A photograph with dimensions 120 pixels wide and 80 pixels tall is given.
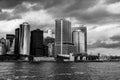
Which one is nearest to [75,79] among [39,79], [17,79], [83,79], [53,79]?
[83,79]

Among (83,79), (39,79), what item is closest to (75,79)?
(83,79)

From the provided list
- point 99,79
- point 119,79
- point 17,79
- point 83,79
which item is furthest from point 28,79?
point 119,79

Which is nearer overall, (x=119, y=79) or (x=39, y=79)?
(x=39, y=79)

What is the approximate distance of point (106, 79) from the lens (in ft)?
380

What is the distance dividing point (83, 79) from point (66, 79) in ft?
31.6

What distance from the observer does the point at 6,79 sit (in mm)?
106750

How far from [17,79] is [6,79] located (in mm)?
5406

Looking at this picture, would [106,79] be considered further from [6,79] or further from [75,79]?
[6,79]

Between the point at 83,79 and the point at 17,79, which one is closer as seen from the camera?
the point at 17,79

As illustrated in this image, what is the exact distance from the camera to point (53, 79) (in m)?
111

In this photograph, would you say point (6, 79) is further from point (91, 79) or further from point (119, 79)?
point (119, 79)

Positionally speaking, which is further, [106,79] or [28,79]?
[106,79]

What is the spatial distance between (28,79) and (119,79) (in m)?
48.7

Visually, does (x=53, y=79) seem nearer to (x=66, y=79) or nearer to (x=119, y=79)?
(x=66, y=79)
